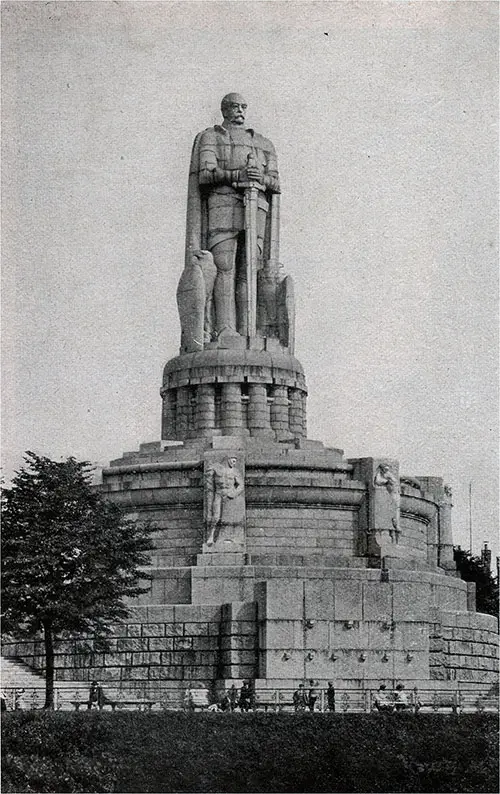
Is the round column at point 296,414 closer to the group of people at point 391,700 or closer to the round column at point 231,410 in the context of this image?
the round column at point 231,410

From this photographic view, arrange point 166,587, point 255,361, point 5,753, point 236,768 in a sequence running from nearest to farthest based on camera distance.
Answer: point 5,753, point 236,768, point 166,587, point 255,361

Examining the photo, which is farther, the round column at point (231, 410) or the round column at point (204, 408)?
the round column at point (204, 408)

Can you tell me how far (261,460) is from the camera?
34.9m

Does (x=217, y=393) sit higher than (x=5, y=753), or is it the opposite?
(x=217, y=393)

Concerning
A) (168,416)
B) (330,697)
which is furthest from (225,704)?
(168,416)

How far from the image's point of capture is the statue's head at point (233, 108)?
40.4m

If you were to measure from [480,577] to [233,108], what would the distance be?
22.6m

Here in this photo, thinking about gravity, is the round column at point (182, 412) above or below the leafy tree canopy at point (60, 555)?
above

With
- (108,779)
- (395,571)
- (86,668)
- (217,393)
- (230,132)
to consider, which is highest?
(230,132)

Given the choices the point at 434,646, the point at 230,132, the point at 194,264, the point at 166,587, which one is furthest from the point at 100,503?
the point at 230,132

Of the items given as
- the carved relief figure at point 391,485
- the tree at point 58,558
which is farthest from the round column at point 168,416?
the tree at point 58,558

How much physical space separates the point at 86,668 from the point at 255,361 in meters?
10.7

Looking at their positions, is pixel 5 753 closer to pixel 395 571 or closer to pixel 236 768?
pixel 236 768

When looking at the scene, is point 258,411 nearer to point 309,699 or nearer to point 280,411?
point 280,411
